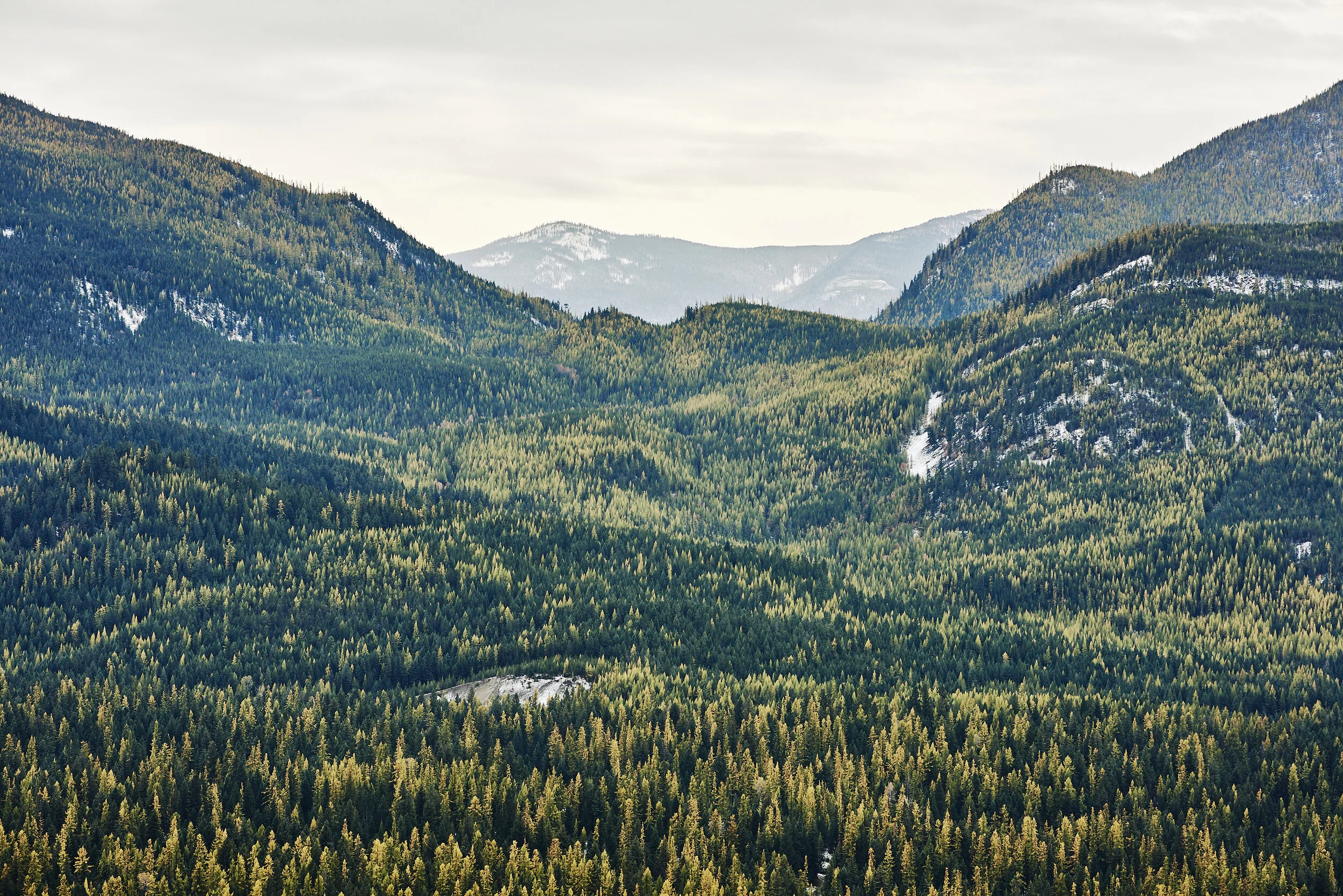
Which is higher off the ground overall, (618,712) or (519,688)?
(618,712)

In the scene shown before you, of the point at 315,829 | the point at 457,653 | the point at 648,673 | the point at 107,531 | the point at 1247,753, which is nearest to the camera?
the point at 315,829

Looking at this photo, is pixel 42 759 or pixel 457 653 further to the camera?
pixel 457 653

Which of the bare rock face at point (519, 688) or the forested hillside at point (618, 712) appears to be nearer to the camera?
the forested hillside at point (618, 712)

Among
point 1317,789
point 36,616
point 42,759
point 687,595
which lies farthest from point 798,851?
point 36,616

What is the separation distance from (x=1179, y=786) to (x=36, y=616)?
5450 inches

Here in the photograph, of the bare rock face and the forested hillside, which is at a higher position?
the forested hillside

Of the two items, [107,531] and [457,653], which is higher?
[107,531]

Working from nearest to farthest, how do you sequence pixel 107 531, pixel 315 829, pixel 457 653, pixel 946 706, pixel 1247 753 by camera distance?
pixel 315 829, pixel 1247 753, pixel 946 706, pixel 457 653, pixel 107 531

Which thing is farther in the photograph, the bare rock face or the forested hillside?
the bare rock face

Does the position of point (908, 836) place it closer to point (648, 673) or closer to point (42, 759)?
point (648, 673)

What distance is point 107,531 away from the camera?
177125 millimetres

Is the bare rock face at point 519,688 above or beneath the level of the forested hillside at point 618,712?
beneath

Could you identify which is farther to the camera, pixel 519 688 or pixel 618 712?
pixel 519 688

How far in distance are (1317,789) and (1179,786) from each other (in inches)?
443
